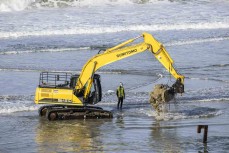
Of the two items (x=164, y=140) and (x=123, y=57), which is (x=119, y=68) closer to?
(x=123, y=57)

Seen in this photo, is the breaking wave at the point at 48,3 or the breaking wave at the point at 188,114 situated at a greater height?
the breaking wave at the point at 48,3

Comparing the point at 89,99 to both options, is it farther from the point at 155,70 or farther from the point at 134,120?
the point at 155,70

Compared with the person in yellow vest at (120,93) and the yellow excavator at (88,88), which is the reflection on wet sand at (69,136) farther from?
the person in yellow vest at (120,93)

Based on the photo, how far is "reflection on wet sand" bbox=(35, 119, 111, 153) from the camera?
2342 cm

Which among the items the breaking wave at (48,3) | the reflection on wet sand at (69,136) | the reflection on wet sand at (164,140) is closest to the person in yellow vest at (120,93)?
the reflection on wet sand at (69,136)

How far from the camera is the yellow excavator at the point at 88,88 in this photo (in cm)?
2797

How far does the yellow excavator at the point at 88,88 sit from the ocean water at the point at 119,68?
56 centimetres

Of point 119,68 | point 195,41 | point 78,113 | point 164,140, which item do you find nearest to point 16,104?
point 78,113

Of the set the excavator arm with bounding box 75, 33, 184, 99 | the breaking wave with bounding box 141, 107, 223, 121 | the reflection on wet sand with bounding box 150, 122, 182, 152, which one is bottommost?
the reflection on wet sand with bounding box 150, 122, 182, 152

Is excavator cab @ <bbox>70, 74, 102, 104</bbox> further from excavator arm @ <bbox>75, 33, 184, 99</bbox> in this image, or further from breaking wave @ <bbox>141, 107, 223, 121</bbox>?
breaking wave @ <bbox>141, 107, 223, 121</bbox>

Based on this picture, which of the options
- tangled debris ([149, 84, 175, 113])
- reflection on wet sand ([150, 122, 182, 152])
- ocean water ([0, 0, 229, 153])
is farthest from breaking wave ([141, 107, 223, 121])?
reflection on wet sand ([150, 122, 182, 152])

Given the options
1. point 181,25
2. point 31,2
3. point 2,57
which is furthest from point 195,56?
point 31,2

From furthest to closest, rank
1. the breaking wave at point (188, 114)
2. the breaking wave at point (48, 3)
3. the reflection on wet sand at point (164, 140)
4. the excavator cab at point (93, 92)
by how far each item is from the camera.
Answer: the breaking wave at point (48, 3) < the breaking wave at point (188, 114) < the excavator cab at point (93, 92) < the reflection on wet sand at point (164, 140)

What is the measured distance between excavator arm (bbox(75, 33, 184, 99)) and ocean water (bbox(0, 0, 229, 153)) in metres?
1.72
